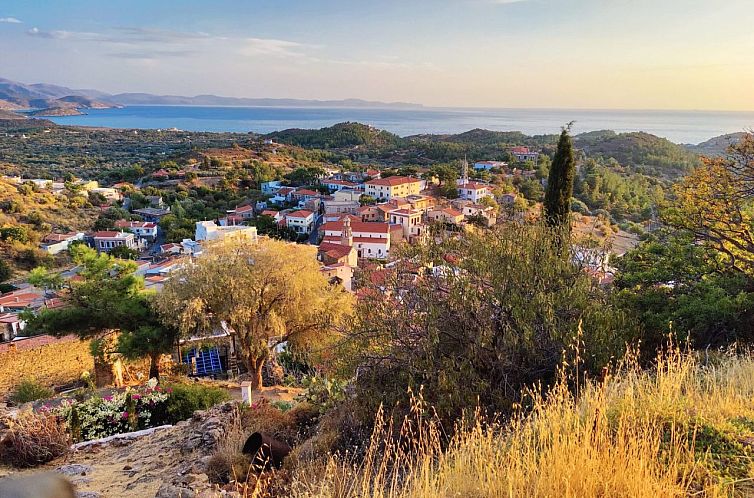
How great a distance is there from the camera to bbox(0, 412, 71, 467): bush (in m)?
5.79

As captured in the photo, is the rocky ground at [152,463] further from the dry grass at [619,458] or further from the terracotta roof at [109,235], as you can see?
the terracotta roof at [109,235]

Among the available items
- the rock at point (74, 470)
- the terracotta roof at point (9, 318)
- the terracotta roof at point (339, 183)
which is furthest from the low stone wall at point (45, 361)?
the terracotta roof at point (339, 183)

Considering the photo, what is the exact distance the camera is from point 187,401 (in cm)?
834

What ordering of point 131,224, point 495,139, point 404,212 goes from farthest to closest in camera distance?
point 495,139 → point 131,224 → point 404,212

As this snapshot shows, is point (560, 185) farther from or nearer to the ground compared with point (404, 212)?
farther from the ground

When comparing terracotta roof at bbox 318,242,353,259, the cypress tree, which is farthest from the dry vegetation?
terracotta roof at bbox 318,242,353,259

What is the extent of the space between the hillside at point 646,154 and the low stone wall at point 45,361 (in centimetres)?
5817

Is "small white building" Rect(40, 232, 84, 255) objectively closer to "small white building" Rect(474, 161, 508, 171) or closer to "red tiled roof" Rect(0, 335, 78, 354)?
"red tiled roof" Rect(0, 335, 78, 354)

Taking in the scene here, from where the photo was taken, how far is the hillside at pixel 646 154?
191ft

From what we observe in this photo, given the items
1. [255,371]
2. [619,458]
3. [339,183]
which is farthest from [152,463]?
[339,183]

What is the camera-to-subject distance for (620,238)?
32.8 meters

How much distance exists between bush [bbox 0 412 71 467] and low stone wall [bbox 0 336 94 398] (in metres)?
5.71

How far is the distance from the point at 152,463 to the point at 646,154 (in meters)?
74.5

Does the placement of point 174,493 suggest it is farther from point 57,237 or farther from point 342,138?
point 342,138
